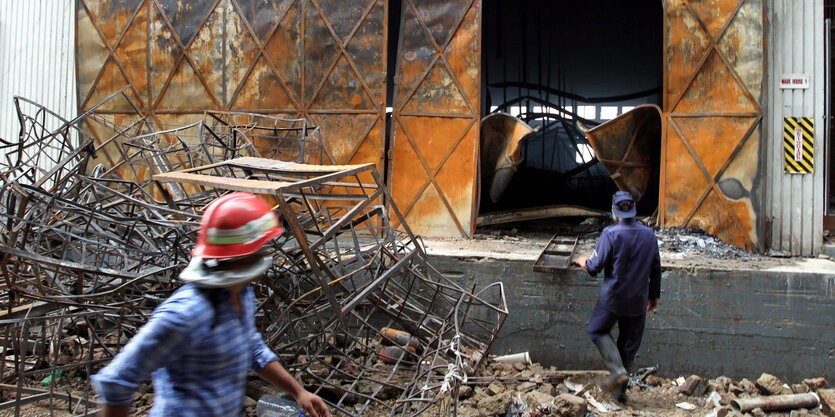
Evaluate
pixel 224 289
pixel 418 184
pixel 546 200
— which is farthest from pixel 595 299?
pixel 546 200

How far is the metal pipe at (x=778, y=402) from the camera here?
5.26m

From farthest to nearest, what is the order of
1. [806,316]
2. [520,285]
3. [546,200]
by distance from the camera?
[546,200], [520,285], [806,316]

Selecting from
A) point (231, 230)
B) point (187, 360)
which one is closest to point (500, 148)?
point (231, 230)

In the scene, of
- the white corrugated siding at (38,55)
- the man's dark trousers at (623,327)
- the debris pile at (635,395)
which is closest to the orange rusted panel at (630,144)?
the debris pile at (635,395)

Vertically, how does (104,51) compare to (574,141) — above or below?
above

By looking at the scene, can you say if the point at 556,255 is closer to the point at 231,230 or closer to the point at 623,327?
the point at 623,327

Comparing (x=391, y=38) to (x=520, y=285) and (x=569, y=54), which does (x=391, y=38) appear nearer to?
(x=569, y=54)

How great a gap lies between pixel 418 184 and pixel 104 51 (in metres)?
5.54

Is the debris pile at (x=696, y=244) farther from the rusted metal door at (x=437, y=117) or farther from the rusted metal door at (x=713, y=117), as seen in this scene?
the rusted metal door at (x=437, y=117)

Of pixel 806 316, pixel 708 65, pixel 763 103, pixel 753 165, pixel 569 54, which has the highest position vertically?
pixel 569 54

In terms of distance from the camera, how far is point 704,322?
609 cm

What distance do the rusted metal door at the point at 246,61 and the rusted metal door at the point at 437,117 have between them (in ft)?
1.19

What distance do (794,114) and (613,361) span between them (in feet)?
14.6

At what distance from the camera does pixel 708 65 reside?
24.3 feet
